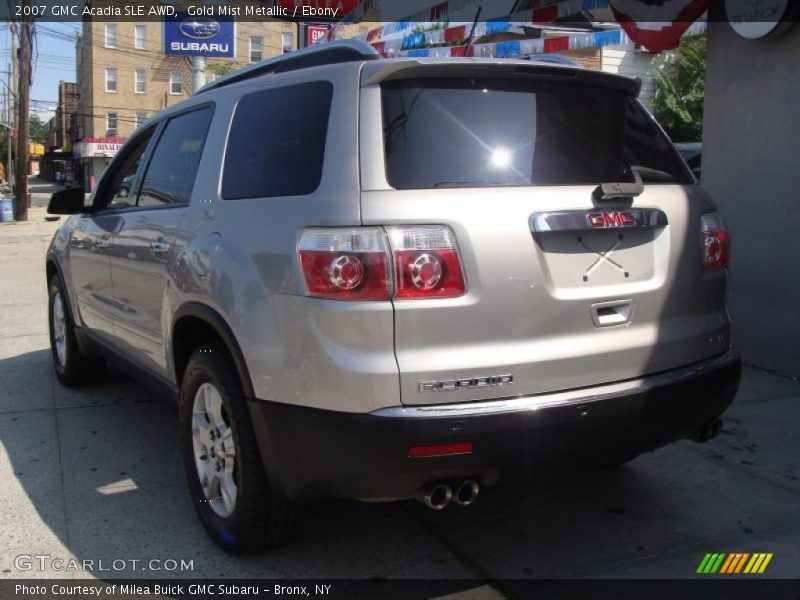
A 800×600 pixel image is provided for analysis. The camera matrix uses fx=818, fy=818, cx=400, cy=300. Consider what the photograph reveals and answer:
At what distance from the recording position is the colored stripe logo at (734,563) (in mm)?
3295

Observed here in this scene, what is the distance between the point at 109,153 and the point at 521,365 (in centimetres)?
5793

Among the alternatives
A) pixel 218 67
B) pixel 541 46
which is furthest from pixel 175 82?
pixel 541 46

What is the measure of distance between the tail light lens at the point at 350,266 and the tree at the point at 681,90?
2386 cm

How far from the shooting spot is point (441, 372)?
2662 millimetres

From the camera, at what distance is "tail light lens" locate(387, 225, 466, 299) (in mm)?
2660

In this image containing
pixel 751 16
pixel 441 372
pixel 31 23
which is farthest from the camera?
pixel 31 23

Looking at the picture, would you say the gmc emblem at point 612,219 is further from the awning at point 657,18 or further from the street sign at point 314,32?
the street sign at point 314,32

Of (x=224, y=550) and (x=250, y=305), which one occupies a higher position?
(x=250, y=305)

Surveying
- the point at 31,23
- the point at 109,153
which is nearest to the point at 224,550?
the point at 31,23

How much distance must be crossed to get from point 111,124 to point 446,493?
57725 mm

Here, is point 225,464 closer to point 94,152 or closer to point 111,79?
point 111,79

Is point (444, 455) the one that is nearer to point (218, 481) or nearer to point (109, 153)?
point (218, 481)

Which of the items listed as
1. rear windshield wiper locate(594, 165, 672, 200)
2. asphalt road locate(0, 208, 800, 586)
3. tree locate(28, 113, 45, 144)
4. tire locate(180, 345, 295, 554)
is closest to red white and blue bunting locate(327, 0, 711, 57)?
rear windshield wiper locate(594, 165, 672, 200)

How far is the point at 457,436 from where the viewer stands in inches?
105
